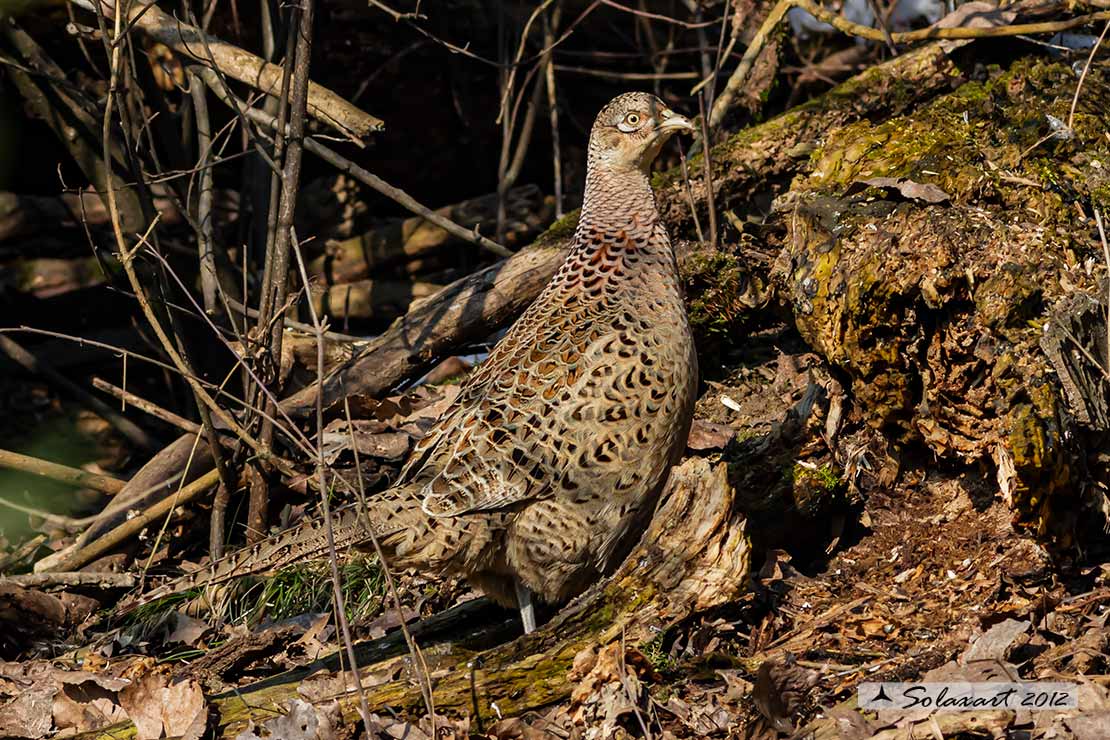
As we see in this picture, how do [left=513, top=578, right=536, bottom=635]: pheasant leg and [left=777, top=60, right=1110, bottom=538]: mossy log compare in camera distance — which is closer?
[left=777, top=60, right=1110, bottom=538]: mossy log

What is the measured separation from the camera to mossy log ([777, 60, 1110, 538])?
4.23 meters

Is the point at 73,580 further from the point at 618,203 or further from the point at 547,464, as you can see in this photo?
the point at 618,203

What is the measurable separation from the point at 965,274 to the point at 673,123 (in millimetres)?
1456

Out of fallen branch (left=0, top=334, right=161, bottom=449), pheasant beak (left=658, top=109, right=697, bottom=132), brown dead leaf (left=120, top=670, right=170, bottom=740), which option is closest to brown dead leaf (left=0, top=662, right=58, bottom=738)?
brown dead leaf (left=120, top=670, right=170, bottom=740)

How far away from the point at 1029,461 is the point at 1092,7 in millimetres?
3417

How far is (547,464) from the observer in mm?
4621

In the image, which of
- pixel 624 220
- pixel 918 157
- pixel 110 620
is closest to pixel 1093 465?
pixel 918 157

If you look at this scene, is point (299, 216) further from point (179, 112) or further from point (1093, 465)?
point (1093, 465)

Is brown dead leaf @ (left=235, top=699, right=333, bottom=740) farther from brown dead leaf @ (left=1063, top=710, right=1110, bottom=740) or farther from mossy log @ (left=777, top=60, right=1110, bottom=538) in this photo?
mossy log @ (left=777, top=60, right=1110, bottom=538)

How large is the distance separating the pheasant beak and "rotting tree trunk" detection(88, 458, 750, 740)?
1632 millimetres

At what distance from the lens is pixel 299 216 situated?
9.06 m

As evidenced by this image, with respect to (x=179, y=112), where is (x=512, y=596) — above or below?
below

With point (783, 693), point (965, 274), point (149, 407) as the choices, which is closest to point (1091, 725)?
point (783, 693)

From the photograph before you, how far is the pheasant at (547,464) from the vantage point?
449 cm
